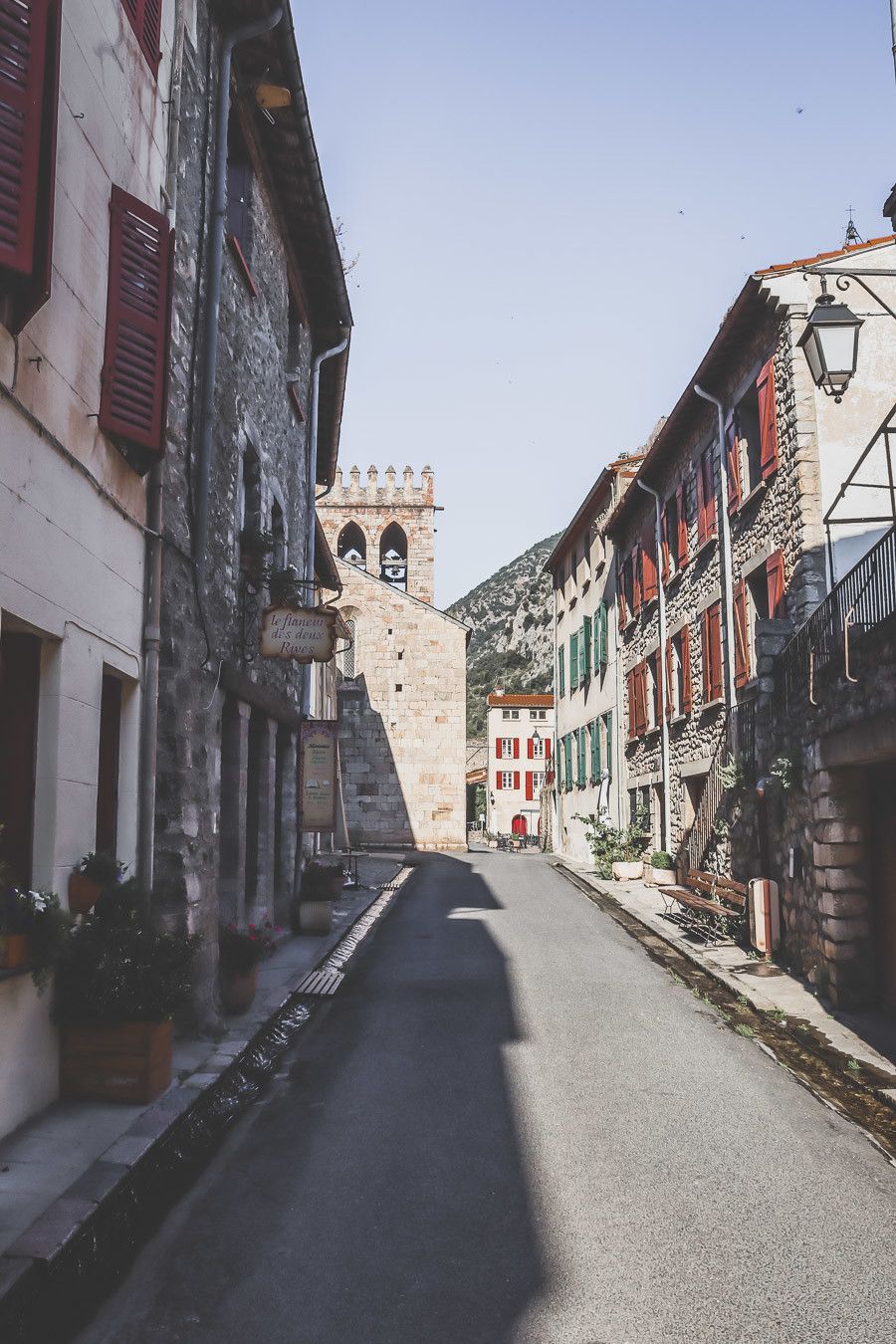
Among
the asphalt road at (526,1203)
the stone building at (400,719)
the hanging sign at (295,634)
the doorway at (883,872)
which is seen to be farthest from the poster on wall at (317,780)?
the stone building at (400,719)

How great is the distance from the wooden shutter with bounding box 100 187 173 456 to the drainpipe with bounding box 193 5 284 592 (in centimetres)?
128

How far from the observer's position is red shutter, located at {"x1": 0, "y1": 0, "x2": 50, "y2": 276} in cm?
472

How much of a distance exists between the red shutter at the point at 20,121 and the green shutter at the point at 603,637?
20670mm

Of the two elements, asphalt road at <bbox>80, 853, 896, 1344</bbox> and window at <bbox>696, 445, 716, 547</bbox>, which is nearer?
asphalt road at <bbox>80, 853, 896, 1344</bbox>

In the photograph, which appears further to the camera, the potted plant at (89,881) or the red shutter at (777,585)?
the red shutter at (777,585)

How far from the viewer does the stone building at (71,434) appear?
5.04m

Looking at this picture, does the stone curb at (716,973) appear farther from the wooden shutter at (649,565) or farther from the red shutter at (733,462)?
the red shutter at (733,462)

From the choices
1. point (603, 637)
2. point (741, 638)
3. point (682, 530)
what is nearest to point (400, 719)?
point (603, 637)

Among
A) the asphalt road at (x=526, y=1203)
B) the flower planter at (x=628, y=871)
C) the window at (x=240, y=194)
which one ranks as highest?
the window at (x=240, y=194)

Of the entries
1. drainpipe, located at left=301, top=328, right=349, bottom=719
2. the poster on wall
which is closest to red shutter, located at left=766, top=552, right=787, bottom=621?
the poster on wall

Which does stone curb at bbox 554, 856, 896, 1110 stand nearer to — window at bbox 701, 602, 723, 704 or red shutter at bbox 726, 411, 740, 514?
window at bbox 701, 602, 723, 704

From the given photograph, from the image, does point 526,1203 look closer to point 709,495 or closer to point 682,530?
point 709,495

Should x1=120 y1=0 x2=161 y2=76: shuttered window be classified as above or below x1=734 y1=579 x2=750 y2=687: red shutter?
above

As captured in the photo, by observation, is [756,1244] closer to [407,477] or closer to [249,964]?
[249,964]
